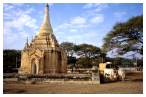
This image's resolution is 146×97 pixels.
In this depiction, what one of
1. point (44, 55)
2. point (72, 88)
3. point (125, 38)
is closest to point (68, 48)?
point (44, 55)

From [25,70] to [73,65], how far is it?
2.83 meters

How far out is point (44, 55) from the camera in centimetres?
1001

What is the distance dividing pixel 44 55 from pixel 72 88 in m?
2.53

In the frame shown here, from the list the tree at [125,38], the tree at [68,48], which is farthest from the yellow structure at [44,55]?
the tree at [125,38]

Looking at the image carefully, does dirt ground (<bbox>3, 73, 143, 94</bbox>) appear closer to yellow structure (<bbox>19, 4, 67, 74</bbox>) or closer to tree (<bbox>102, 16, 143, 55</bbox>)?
tree (<bbox>102, 16, 143, 55</bbox>)

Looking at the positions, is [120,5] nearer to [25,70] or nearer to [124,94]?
[124,94]

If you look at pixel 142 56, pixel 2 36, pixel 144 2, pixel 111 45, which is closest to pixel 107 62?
pixel 111 45

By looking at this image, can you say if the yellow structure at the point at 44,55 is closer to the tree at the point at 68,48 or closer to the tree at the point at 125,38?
the tree at the point at 68,48

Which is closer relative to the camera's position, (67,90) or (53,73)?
(67,90)

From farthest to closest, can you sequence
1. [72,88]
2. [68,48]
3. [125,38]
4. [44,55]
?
1. [68,48]
2. [44,55]
3. [125,38]
4. [72,88]

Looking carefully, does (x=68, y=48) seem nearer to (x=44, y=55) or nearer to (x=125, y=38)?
(x=44, y=55)

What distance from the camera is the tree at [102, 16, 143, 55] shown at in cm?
811

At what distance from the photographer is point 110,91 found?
737cm

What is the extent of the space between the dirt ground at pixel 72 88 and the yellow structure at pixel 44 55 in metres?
1.51
